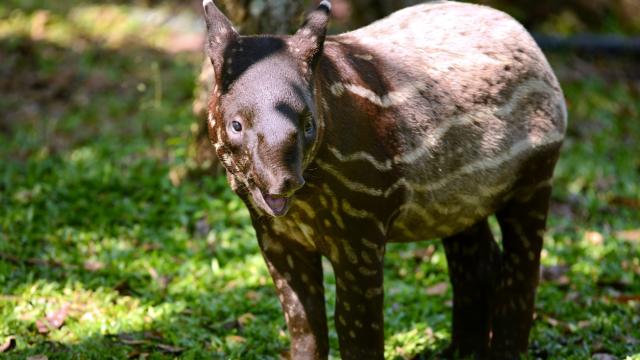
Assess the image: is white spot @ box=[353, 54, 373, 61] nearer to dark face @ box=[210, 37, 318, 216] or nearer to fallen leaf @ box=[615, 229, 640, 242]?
dark face @ box=[210, 37, 318, 216]

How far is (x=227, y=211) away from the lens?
7.70 meters

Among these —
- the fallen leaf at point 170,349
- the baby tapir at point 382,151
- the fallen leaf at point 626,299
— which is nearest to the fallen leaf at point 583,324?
the fallen leaf at point 626,299

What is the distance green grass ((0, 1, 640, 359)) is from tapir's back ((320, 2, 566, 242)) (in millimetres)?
1355

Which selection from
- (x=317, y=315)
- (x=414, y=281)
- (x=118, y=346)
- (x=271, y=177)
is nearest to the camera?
(x=271, y=177)

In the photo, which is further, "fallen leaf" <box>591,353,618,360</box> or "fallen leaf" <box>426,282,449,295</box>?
"fallen leaf" <box>426,282,449,295</box>

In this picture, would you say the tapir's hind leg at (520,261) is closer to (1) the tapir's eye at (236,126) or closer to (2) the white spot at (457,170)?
(2) the white spot at (457,170)

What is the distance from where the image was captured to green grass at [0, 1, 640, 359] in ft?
19.3

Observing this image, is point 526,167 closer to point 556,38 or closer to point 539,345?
point 539,345

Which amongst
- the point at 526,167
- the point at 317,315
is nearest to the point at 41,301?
the point at 317,315

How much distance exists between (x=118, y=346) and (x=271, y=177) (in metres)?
2.11

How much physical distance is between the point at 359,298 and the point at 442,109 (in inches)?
38.7

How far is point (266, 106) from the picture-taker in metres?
3.91

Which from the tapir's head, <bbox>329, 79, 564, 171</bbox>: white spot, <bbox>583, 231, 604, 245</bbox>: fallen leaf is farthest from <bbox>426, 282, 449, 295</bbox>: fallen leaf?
the tapir's head

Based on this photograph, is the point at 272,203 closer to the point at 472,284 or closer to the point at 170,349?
the point at 170,349
